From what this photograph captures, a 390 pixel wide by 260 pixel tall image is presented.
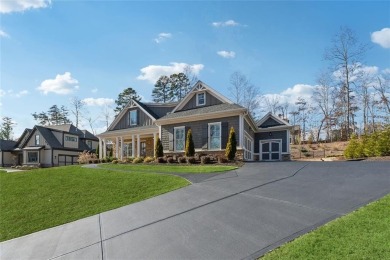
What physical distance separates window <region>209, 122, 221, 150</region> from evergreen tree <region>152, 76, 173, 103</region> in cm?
2866

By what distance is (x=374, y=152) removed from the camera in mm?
17359

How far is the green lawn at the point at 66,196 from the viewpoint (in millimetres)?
8539

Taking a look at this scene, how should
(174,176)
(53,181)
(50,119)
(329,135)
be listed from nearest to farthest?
(174,176) → (53,181) → (329,135) → (50,119)

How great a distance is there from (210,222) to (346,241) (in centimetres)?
270

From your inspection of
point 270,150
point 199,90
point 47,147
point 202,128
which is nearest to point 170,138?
point 202,128

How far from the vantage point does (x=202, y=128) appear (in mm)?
19578

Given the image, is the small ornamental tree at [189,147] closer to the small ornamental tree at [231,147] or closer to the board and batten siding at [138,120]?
the small ornamental tree at [231,147]

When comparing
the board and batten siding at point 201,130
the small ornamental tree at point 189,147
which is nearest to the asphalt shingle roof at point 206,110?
the board and batten siding at point 201,130

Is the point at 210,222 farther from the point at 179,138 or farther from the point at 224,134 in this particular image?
the point at 179,138

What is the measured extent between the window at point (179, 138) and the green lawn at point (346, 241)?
15.1 metres

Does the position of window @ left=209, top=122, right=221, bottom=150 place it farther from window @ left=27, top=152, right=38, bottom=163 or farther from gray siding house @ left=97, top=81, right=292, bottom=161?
window @ left=27, top=152, right=38, bottom=163

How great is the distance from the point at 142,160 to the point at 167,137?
2.38m

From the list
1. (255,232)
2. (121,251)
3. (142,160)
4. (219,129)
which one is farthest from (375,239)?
(142,160)

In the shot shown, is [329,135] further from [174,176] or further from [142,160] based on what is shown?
[174,176]
